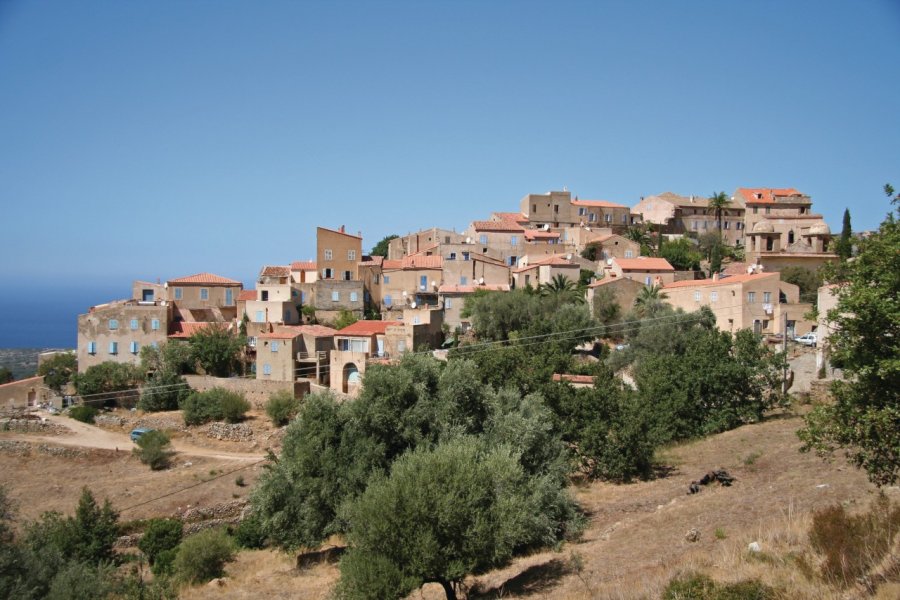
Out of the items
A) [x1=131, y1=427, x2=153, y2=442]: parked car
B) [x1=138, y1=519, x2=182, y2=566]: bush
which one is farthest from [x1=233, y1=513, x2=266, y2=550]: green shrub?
[x1=131, y1=427, x2=153, y2=442]: parked car

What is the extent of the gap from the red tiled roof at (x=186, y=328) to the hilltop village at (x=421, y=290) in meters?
0.14

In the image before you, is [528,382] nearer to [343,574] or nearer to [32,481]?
[343,574]

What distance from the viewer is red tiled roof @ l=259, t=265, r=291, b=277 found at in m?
58.8

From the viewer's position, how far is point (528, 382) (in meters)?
30.0

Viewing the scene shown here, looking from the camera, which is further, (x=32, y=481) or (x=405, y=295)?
(x=405, y=295)

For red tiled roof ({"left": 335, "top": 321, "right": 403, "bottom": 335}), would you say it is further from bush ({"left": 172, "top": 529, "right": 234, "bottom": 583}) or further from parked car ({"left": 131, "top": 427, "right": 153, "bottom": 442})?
bush ({"left": 172, "top": 529, "right": 234, "bottom": 583})

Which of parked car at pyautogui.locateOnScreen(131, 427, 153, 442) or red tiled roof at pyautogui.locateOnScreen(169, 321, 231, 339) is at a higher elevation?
red tiled roof at pyautogui.locateOnScreen(169, 321, 231, 339)

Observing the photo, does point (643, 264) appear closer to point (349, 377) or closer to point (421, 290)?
point (421, 290)

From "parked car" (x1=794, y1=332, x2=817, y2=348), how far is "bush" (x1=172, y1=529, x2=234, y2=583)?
114 ft

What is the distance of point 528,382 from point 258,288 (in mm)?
30055

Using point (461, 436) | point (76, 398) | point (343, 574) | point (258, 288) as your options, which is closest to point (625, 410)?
point (461, 436)

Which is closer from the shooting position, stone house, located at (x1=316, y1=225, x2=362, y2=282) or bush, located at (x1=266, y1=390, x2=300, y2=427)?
bush, located at (x1=266, y1=390, x2=300, y2=427)

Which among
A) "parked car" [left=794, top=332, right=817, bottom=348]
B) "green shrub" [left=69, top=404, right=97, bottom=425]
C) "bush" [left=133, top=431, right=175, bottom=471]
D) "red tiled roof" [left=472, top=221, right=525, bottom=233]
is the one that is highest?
"red tiled roof" [left=472, top=221, right=525, bottom=233]

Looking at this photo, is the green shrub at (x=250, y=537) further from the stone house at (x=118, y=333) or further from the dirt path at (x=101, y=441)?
the stone house at (x=118, y=333)
